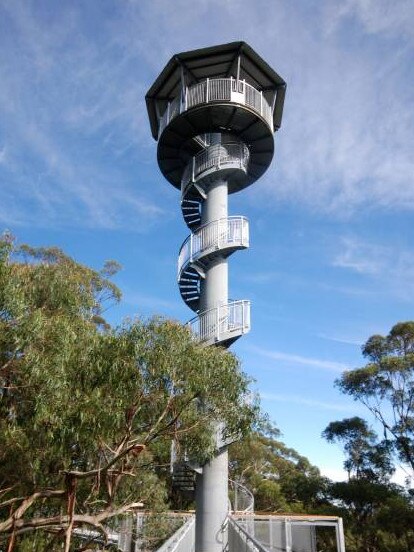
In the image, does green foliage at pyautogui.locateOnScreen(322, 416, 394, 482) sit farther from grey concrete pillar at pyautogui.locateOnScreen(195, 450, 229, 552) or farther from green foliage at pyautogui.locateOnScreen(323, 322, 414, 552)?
grey concrete pillar at pyautogui.locateOnScreen(195, 450, 229, 552)

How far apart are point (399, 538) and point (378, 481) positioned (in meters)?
3.72

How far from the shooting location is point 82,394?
7598mm

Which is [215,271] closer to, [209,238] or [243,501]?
[209,238]

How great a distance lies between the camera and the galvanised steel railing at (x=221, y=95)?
1405 centimetres

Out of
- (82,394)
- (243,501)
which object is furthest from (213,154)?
(243,501)

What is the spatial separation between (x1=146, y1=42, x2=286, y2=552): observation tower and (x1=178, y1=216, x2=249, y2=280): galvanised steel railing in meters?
0.03

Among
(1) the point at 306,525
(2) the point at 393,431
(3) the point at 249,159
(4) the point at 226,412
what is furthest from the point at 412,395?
(4) the point at 226,412

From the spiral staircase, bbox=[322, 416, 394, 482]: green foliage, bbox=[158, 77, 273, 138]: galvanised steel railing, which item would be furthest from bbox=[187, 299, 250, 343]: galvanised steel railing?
bbox=[322, 416, 394, 482]: green foliage

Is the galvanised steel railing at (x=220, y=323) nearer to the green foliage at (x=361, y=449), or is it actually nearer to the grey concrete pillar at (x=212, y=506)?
the grey concrete pillar at (x=212, y=506)

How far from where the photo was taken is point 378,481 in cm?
2278

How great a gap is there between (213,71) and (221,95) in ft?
5.40

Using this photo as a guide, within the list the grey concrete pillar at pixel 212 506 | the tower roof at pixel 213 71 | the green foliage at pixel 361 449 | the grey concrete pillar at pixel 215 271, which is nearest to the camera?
the grey concrete pillar at pixel 212 506

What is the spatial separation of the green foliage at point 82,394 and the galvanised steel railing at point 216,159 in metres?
6.24

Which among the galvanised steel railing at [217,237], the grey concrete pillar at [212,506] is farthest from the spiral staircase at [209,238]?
the grey concrete pillar at [212,506]
